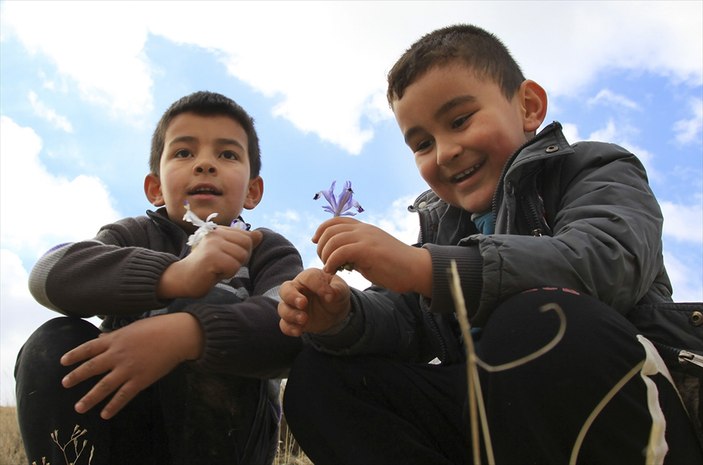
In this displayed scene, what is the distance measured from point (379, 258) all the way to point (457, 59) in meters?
1.12

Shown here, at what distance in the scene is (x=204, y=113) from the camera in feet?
9.55

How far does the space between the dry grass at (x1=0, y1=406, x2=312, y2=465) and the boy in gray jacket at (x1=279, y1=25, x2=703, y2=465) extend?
192cm

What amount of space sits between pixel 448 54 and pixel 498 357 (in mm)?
1352

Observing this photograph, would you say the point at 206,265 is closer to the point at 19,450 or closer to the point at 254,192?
the point at 254,192

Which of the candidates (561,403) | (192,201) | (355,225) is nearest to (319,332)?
(355,225)

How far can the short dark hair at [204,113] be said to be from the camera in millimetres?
2930

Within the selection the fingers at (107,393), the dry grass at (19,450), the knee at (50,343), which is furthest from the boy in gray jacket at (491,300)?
the dry grass at (19,450)

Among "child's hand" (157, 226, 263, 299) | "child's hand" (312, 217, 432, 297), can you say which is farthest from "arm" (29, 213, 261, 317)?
"child's hand" (312, 217, 432, 297)

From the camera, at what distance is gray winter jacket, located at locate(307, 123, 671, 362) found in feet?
5.05

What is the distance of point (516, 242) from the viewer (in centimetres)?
155

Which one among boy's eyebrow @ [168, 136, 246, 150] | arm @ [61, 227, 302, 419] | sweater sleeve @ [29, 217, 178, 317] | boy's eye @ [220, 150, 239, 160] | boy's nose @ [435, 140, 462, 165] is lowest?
arm @ [61, 227, 302, 419]

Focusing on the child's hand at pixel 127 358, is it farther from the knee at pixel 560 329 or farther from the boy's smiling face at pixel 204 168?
the knee at pixel 560 329

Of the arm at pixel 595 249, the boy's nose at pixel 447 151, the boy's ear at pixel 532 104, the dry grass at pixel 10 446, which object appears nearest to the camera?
the arm at pixel 595 249

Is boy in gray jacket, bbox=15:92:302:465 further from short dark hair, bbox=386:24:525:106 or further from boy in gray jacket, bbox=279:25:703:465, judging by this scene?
short dark hair, bbox=386:24:525:106
